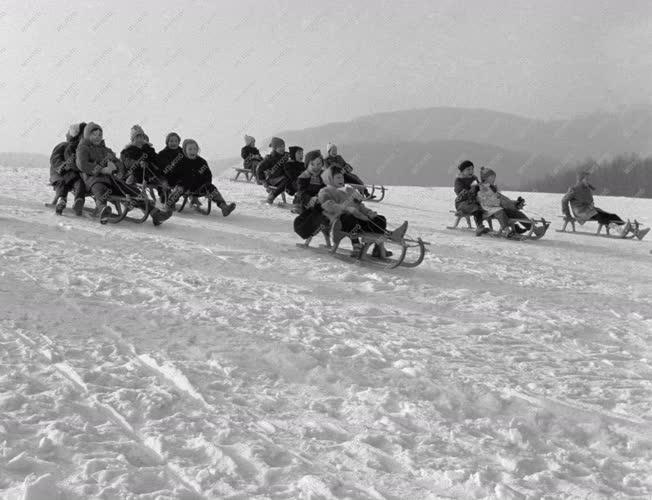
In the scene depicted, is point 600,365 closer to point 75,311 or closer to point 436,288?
point 436,288

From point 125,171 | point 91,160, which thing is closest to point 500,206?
point 125,171

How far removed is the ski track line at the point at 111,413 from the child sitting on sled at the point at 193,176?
285 inches

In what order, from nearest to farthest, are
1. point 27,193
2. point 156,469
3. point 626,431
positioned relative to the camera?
point 156,469
point 626,431
point 27,193

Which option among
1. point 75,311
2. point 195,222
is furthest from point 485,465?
point 195,222

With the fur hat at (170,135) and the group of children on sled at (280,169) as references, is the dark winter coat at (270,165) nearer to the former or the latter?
the group of children on sled at (280,169)

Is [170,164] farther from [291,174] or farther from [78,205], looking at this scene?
[291,174]

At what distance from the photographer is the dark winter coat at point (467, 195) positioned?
38.2 feet

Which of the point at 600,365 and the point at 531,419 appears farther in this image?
the point at 600,365

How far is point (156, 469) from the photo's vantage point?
2.59 m

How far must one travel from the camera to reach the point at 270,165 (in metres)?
14.3

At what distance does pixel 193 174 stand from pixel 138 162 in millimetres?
936

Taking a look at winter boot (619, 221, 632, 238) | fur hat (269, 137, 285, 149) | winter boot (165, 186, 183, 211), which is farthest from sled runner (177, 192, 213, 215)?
winter boot (619, 221, 632, 238)

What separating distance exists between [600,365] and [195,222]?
7.05 meters

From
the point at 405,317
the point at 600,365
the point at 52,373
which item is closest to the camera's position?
the point at 52,373
